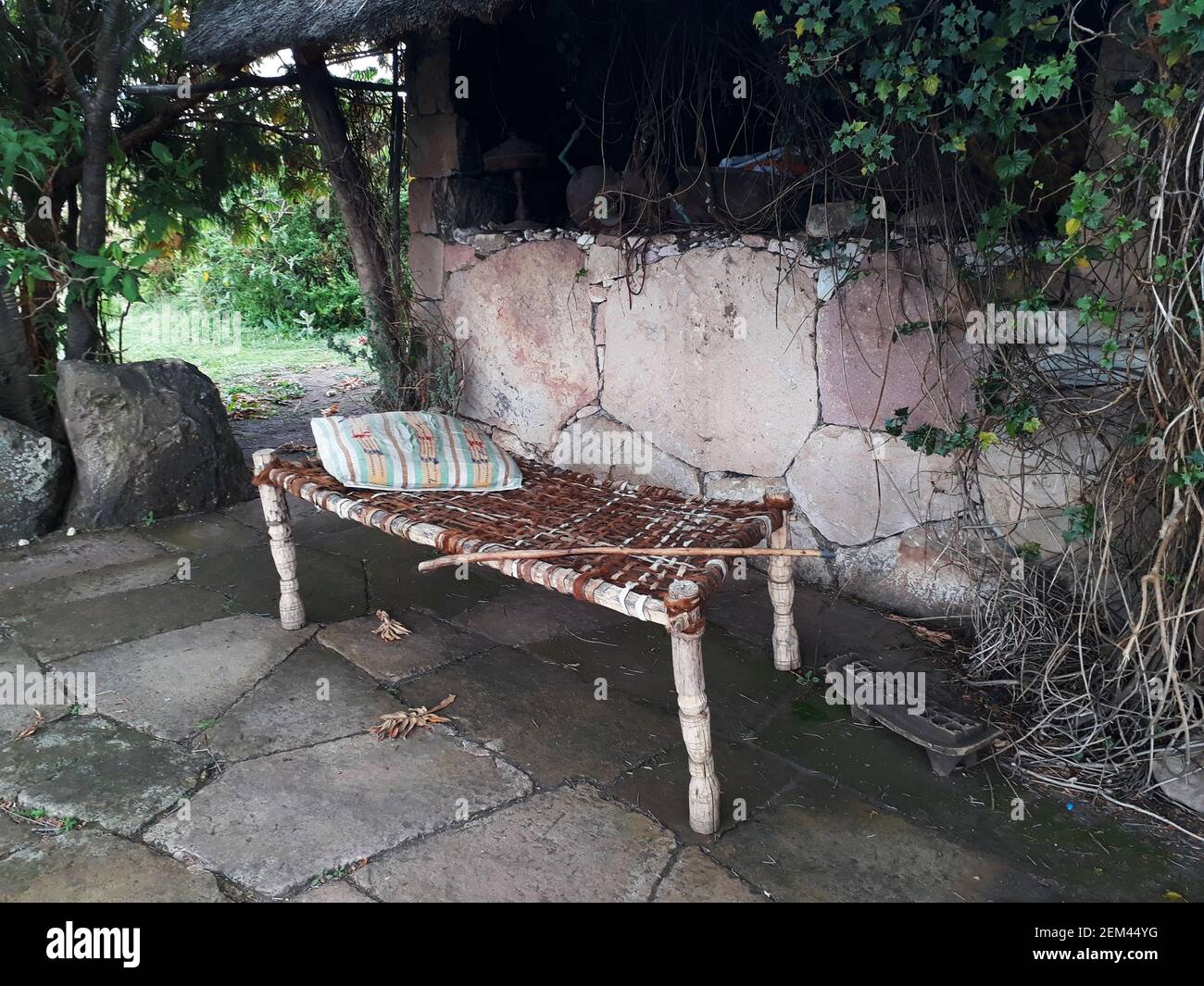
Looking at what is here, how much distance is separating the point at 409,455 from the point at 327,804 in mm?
1188

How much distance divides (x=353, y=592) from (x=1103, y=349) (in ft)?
8.20

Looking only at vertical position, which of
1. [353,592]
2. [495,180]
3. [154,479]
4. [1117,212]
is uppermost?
[495,180]

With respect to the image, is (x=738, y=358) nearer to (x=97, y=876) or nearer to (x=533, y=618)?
(x=533, y=618)

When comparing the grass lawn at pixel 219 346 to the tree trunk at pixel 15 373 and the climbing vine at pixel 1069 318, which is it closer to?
the tree trunk at pixel 15 373

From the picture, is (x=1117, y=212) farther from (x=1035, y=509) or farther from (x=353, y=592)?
(x=353, y=592)

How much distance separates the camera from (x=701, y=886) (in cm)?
183

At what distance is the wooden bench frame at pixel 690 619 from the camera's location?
1.89 m

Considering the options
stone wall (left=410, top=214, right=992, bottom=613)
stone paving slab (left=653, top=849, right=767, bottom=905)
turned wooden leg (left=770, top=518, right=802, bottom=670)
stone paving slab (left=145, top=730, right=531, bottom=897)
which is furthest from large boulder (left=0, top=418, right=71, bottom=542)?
stone paving slab (left=653, top=849, right=767, bottom=905)

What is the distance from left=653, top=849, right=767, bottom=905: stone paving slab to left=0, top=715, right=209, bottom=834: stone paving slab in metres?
1.16

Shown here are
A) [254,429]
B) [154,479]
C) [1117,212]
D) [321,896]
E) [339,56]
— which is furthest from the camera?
[254,429]

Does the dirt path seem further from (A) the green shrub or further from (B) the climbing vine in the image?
(B) the climbing vine

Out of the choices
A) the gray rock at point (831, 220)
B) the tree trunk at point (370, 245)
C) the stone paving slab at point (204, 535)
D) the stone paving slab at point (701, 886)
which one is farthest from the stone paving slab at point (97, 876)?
the tree trunk at point (370, 245)
